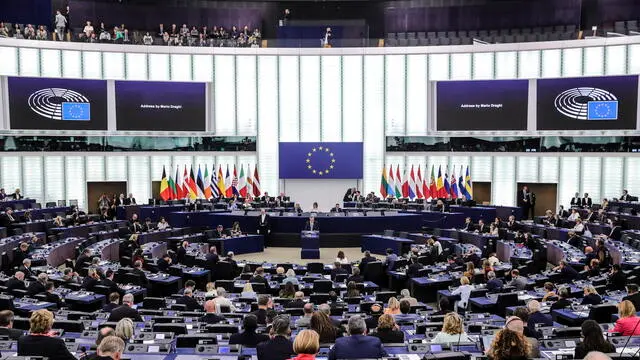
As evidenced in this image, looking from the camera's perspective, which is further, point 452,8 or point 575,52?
point 452,8

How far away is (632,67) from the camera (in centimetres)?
3450

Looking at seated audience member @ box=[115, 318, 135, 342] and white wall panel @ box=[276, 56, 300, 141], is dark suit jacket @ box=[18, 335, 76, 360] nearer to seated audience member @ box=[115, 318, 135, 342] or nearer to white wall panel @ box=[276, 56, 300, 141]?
seated audience member @ box=[115, 318, 135, 342]

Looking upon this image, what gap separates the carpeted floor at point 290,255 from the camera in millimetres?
26186

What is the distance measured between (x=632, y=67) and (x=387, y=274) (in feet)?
70.9

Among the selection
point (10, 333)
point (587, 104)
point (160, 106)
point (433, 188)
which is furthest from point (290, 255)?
point (587, 104)

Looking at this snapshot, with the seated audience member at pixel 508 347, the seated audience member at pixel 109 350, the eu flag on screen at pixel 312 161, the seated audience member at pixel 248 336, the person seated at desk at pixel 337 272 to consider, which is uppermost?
the eu flag on screen at pixel 312 161

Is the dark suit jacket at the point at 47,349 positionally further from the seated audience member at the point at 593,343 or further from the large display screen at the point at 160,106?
the large display screen at the point at 160,106

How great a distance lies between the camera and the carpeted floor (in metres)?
26.2

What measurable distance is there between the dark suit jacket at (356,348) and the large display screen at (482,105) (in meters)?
31.8

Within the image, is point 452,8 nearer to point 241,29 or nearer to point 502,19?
point 502,19

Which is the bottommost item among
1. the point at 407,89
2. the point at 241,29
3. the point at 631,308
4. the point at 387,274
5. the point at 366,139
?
the point at 387,274

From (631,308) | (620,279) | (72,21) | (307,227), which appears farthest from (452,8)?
(631,308)

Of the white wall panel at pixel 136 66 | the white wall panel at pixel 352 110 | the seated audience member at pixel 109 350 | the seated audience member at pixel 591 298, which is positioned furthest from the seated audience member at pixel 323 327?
the white wall panel at pixel 136 66

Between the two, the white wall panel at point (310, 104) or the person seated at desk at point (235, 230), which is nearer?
the person seated at desk at point (235, 230)
